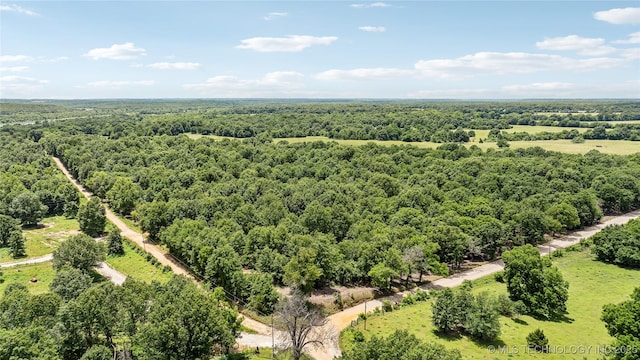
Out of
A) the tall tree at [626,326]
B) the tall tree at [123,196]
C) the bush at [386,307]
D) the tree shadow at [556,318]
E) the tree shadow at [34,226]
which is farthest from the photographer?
the tall tree at [123,196]

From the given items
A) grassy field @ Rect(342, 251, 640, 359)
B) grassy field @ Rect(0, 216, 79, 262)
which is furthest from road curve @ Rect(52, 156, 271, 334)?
grassy field @ Rect(342, 251, 640, 359)

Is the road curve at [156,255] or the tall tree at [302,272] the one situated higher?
the tall tree at [302,272]

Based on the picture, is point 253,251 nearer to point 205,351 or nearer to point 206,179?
point 205,351

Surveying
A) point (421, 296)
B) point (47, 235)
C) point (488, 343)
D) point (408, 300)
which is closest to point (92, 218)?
point (47, 235)

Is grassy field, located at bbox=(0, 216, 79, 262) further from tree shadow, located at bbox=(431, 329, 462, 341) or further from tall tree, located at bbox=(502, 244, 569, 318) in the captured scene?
tall tree, located at bbox=(502, 244, 569, 318)

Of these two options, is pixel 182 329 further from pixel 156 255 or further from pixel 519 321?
pixel 519 321

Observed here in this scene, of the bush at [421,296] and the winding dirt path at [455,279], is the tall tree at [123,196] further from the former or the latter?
the bush at [421,296]

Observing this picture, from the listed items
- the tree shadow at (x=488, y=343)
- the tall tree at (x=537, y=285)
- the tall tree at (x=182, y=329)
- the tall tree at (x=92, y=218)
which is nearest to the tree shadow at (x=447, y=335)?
the tree shadow at (x=488, y=343)

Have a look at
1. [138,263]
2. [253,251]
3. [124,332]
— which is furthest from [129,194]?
[124,332]
